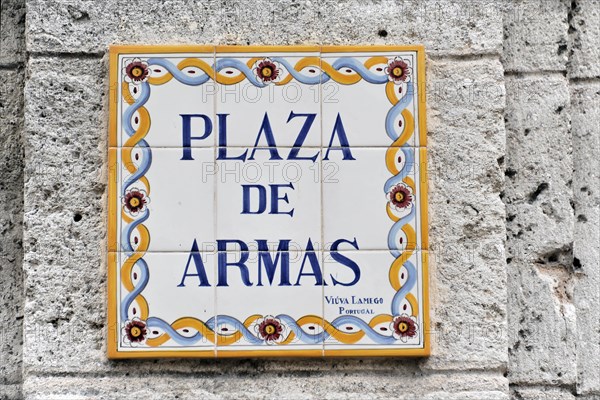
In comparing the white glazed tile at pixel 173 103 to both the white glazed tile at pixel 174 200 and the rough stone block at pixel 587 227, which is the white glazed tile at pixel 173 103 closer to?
the white glazed tile at pixel 174 200

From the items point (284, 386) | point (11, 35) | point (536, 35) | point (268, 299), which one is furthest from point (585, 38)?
point (11, 35)

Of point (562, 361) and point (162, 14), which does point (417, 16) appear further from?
point (562, 361)

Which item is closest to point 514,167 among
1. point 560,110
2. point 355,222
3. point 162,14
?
point 560,110

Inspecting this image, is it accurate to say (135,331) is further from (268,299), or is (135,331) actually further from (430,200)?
(430,200)

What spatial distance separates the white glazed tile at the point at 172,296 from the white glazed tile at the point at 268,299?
3cm

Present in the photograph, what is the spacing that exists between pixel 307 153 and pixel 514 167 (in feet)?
1.75

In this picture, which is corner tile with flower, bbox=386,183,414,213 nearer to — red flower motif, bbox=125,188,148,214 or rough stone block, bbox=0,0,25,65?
red flower motif, bbox=125,188,148,214

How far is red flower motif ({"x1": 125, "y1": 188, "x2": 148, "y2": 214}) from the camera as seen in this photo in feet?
6.09

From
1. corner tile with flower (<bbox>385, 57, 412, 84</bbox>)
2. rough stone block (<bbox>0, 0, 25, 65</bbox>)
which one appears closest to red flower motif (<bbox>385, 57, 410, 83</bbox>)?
corner tile with flower (<bbox>385, 57, 412, 84</bbox>)

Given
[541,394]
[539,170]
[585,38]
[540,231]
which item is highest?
[585,38]

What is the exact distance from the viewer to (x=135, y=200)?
186 centimetres

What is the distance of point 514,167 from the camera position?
6.48ft

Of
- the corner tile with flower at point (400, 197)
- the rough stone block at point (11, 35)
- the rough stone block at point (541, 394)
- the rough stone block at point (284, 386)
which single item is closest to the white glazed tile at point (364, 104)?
the corner tile with flower at point (400, 197)

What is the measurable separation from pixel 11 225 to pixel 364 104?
0.93 meters
